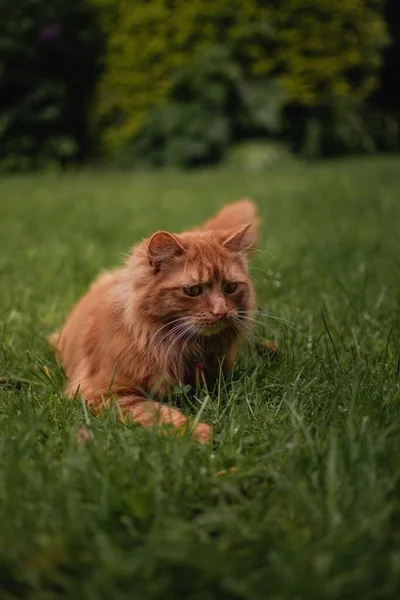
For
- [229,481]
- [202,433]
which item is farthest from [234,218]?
[229,481]

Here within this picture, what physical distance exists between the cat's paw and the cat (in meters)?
0.24

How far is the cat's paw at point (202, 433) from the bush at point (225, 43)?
29.0 ft

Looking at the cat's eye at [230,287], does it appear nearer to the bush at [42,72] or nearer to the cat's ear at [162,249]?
the cat's ear at [162,249]

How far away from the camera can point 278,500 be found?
1.49m

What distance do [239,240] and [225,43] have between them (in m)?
8.59

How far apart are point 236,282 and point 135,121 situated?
8.47 meters

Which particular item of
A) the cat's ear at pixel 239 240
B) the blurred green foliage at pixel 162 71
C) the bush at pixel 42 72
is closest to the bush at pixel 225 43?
the blurred green foliage at pixel 162 71

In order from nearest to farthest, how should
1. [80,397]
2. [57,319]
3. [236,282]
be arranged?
[80,397], [236,282], [57,319]

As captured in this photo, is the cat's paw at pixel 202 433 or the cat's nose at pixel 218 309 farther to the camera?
the cat's nose at pixel 218 309

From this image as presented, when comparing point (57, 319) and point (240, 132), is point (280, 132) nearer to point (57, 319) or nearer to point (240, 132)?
point (240, 132)

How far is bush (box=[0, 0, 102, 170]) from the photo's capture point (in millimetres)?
9844

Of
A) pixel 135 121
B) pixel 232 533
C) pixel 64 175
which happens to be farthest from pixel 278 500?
pixel 135 121

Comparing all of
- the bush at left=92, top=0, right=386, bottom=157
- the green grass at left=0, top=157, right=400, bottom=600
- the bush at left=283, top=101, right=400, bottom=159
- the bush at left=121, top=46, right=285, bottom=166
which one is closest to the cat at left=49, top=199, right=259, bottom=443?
the green grass at left=0, top=157, right=400, bottom=600

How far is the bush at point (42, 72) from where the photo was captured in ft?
32.3
